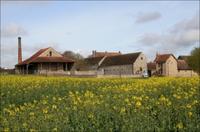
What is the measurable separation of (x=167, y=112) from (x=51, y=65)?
243ft

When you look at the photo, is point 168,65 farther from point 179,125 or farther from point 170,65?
point 179,125

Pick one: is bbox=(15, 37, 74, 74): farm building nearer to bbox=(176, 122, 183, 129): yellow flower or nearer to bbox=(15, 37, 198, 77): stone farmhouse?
bbox=(15, 37, 198, 77): stone farmhouse

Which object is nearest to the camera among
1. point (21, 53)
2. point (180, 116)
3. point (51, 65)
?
point (180, 116)

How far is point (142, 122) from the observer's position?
8609 millimetres

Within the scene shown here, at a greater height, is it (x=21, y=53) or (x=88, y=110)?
(x=21, y=53)

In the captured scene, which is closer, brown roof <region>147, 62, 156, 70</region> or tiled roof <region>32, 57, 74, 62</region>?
tiled roof <region>32, 57, 74, 62</region>

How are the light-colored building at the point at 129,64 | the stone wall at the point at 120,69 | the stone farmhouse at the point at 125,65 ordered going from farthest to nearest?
1. the light-colored building at the point at 129,64
2. the stone farmhouse at the point at 125,65
3. the stone wall at the point at 120,69

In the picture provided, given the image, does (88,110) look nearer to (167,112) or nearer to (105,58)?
(167,112)

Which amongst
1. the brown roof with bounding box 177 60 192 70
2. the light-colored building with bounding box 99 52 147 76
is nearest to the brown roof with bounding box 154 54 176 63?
the brown roof with bounding box 177 60 192 70

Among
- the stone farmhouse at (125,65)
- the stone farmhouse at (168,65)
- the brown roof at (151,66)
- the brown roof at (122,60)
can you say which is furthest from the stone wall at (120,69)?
the brown roof at (151,66)

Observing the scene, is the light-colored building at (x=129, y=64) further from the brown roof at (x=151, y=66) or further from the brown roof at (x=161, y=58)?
the brown roof at (x=151, y=66)

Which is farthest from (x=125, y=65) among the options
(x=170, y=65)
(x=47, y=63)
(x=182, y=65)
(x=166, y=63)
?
(x=47, y=63)

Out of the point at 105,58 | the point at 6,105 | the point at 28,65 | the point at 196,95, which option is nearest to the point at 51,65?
the point at 28,65

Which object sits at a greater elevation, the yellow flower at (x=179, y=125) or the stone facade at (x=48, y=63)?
the stone facade at (x=48, y=63)
